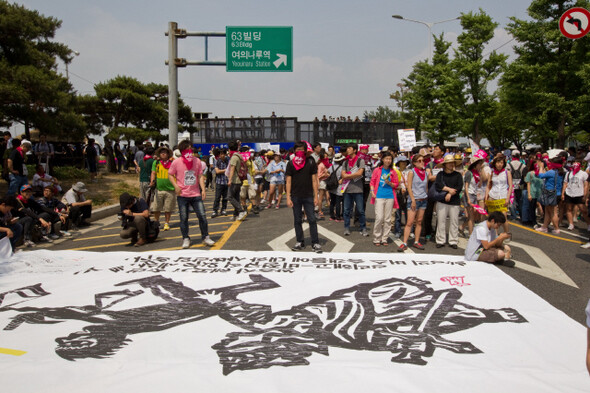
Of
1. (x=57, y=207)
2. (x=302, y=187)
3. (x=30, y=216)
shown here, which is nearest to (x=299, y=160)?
(x=302, y=187)

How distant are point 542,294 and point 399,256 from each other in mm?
1928

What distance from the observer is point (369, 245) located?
793cm

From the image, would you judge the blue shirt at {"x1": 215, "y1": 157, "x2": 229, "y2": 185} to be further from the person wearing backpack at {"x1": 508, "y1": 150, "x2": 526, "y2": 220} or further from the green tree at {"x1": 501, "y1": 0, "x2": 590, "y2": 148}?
the green tree at {"x1": 501, "y1": 0, "x2": 590, "y2": 148}

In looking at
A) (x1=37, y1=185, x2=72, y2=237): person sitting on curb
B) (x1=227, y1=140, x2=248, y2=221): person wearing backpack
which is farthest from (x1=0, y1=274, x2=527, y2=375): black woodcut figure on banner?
(x1=227, y1=140, x2=248, y2=221): person wearing backpack

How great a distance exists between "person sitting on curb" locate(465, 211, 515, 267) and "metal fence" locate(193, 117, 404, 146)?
2689 centimetres

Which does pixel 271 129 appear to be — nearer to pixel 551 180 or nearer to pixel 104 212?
pixel 104 212

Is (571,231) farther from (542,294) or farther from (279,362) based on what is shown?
(279,362)

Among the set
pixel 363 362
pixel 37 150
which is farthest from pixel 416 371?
pixel 37 150

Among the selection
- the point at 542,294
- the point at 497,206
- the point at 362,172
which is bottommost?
the point at 542,294

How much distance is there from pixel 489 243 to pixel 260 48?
12.6 m

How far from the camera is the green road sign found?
51.6ft

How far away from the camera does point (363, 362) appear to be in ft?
10.6

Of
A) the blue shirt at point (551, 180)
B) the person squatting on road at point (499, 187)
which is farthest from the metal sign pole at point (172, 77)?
the blue shirt at point (551, 180)

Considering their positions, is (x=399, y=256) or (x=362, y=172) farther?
(x=362, y=172)
